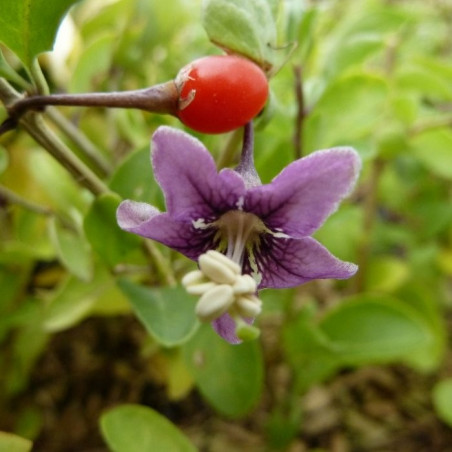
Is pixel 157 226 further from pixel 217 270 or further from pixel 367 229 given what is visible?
pixel 367 229

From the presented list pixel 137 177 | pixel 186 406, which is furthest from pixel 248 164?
pixel 186 406

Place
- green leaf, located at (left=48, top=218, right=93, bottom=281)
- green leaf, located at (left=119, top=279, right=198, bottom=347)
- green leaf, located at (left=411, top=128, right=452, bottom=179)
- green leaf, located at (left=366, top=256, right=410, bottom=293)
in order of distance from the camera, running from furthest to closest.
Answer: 1. green leaf, located at (left=366, top=256, right=410, bottom=293)
2. green leaf, located at (left=411, top=128, right=452, bottom=179)
3. green leaf, located at (left=48, top=218, right=93, bottom=281)
4. green leaf, located at (left=119, top=279, right=198, bottom=347)

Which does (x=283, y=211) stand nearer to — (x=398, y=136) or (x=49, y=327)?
(x=49, y=327)

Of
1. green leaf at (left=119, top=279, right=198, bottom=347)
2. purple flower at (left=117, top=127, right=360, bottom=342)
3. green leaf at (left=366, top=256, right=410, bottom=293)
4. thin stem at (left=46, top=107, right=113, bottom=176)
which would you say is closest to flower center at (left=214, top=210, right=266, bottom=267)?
purple flower at (left=117, top=127, right=360, bottom=342)

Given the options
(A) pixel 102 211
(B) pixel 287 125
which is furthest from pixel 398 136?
(A) pixel 102 211

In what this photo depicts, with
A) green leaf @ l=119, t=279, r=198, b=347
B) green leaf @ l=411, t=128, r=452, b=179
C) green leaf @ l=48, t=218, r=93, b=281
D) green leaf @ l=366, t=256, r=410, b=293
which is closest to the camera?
green leaf @ l=119, t=279, r=198, b=347

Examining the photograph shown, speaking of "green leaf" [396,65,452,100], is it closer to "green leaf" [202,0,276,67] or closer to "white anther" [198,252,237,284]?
"green leaf" [202,0,276,67]
